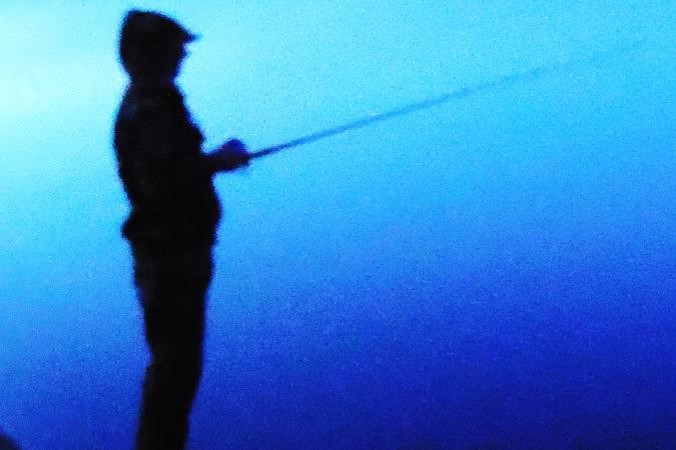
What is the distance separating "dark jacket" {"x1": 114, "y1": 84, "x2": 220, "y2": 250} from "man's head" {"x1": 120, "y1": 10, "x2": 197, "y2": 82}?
1.3 inches

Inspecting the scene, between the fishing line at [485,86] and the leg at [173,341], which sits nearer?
the leg at [173,341]

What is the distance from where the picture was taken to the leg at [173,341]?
3.58 feet

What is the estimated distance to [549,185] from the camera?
1.36 meters

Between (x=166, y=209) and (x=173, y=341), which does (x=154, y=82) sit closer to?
(x=166, y=209)

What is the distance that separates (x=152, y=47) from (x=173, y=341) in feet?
1.34

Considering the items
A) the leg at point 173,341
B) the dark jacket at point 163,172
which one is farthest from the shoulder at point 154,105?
the leg at point 173,341

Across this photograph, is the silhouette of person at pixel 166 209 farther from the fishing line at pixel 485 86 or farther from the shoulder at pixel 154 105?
the fishing line at pixel 485 86

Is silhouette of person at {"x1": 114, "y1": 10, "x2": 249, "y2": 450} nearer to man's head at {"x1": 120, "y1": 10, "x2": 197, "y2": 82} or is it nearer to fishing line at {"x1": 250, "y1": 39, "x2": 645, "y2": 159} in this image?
man's head at {"x1": 120, "y1": 10, "x2": 197, "y2": 82}

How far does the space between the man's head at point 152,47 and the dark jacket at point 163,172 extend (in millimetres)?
34

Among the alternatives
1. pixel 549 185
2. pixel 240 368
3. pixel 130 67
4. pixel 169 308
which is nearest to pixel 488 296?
A: pixel 549 185

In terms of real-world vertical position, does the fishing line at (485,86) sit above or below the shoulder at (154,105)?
above

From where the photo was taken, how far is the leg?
109cm

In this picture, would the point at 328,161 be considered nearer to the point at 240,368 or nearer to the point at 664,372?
the point at 240,368

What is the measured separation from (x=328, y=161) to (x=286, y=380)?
0.39 meters
